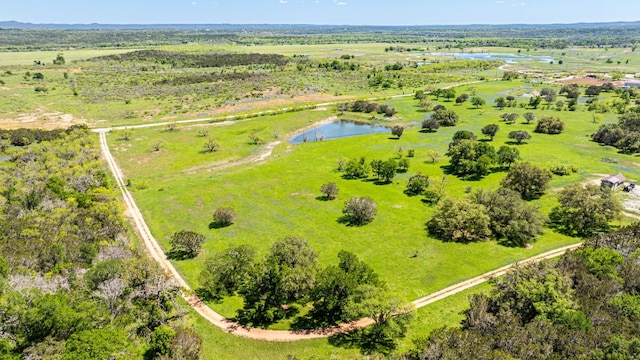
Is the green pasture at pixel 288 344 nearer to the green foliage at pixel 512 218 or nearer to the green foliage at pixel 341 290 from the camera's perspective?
the green foliage at pixel 341 290

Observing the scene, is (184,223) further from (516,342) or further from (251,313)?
(516,342)

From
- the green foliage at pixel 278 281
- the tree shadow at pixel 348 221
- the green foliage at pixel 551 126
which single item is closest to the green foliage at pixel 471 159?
the tree shadow at pixel 348 221

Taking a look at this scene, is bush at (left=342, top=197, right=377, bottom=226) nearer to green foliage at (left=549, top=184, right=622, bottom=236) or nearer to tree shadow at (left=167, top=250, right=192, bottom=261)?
tree shadow at (left=167, top=250, right=192, bottom=261)

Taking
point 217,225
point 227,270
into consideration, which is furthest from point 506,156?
point 227,270

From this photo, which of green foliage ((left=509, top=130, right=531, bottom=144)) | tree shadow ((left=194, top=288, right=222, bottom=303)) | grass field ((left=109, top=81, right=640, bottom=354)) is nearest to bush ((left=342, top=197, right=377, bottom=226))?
grass field ((left=109, top=81, right=640, bottom=354))

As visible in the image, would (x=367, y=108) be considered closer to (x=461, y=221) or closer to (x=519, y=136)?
(x=519, y=136)

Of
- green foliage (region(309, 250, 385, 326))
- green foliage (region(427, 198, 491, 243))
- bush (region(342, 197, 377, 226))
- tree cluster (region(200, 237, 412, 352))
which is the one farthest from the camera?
bush (region(342, 197, 377, 226))
